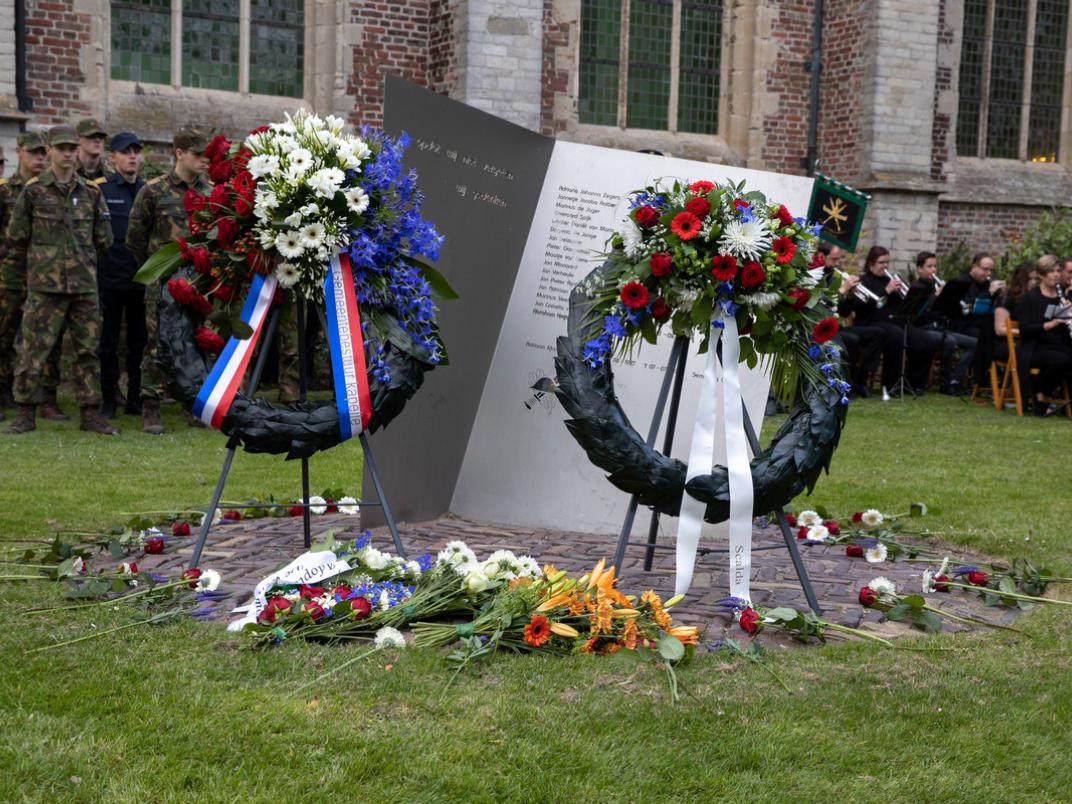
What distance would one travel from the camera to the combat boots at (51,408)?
1142cm

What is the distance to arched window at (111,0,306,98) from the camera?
15789 mm

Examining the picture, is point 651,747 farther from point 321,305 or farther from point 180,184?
point 180,184

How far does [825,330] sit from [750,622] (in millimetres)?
1205

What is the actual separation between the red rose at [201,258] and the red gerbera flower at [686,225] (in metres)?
1.96

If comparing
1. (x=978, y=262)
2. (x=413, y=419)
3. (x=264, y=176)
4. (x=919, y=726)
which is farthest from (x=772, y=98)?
(x=919, y=726)

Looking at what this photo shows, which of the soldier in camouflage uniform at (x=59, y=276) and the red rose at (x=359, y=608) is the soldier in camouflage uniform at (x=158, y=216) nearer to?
the soldier in camouflage uniform at (x=59, y=276)

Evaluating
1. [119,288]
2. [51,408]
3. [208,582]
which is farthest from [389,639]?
[51,408]

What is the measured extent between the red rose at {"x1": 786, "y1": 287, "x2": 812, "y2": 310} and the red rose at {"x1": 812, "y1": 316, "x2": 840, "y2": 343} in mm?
106

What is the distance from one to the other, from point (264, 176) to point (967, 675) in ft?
11.0

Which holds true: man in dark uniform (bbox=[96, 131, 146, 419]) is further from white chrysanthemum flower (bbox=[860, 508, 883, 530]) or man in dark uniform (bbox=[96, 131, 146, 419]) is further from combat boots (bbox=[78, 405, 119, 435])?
white chrysanthemum flower (bbox=[860, 508, 883, 530])

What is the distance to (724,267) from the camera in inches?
206

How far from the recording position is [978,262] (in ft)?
56.2

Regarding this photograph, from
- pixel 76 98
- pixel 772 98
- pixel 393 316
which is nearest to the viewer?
pixel 393 316

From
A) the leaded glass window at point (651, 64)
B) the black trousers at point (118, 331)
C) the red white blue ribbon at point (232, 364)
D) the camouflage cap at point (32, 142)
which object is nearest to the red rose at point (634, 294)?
the red white blue ribbon at point (232, 364)
